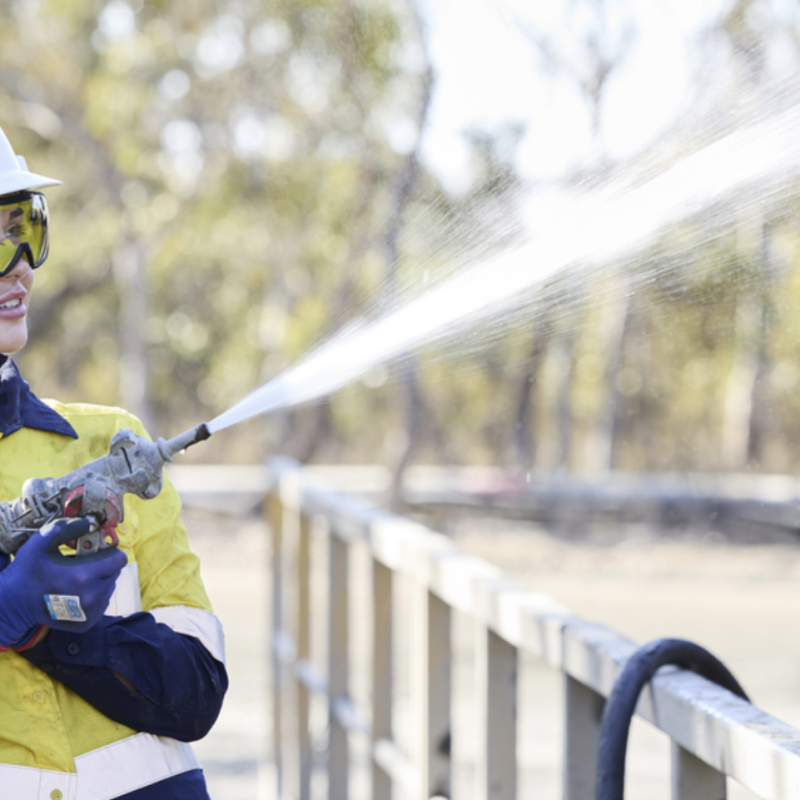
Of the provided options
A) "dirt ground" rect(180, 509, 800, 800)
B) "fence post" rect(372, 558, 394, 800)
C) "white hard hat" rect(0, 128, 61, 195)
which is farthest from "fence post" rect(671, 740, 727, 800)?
"dirt ground" rect(180, 509, 800, 800)

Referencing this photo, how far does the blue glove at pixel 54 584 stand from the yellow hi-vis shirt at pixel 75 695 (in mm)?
155

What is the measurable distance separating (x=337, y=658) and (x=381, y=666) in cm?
57

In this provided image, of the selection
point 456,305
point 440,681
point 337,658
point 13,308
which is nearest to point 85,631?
point 13,308

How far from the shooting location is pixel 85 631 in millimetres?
1449

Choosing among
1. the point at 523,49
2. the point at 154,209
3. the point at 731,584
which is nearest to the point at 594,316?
the point at 731,584

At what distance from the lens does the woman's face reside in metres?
1.58

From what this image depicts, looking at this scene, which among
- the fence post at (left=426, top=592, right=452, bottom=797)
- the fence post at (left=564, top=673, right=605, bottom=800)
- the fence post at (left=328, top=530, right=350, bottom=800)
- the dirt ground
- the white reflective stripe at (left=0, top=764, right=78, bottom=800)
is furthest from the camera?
the dirt ground

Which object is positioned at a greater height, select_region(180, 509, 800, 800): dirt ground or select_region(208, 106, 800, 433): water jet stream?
select_region(208, 106, 800, 433): water jet stream

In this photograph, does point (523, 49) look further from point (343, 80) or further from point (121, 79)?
point (121, 79)

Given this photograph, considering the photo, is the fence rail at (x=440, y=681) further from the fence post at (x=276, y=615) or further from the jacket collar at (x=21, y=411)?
the jacket collar at (x=21, y=411)

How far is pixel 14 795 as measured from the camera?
1.47 metres

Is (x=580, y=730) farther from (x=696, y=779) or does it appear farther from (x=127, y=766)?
(x=127, y=766)

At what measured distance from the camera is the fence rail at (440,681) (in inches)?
55.8

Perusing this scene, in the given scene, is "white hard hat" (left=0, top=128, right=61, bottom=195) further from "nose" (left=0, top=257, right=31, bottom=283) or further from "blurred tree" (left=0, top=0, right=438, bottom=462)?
"blurred tree" (left=0, top=0, right=438, bottom=462)
